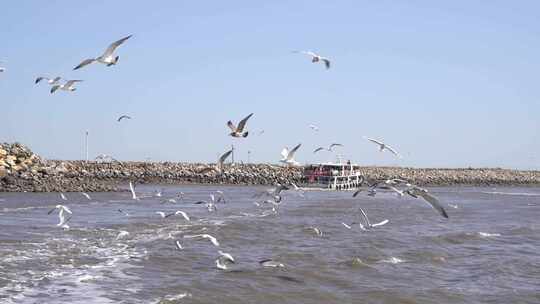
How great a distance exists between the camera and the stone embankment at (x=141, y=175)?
4206cm

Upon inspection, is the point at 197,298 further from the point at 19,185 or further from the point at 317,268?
the point at 19,185

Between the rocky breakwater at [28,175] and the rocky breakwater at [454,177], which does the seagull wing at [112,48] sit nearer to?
the rocky breakwater at [28,175]

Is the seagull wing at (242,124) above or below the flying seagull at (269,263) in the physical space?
above

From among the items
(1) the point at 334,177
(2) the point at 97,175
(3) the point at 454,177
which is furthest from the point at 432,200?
(3) the point at 454,177

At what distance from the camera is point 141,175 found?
210ft

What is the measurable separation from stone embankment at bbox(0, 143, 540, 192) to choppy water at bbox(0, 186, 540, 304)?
17447mm

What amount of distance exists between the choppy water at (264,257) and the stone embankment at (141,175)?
687 inches

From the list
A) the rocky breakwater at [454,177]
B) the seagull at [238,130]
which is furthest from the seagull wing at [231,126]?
the rocky breakwater at [454,177]

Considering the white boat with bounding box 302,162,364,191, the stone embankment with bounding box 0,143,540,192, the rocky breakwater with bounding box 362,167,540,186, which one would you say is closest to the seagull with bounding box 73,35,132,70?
Answer: the stone embankment with bounding box 0,143,540,192

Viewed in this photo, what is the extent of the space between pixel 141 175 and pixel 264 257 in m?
50.3

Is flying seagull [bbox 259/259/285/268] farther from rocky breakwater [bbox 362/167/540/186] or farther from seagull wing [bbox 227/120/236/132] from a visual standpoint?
rocky breakwater [bbox 362/167/540/186]

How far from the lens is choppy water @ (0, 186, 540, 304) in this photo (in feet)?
37.0

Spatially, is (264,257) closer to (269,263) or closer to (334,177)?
(269,263)

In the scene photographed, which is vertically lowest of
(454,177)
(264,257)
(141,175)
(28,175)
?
(264,257)
